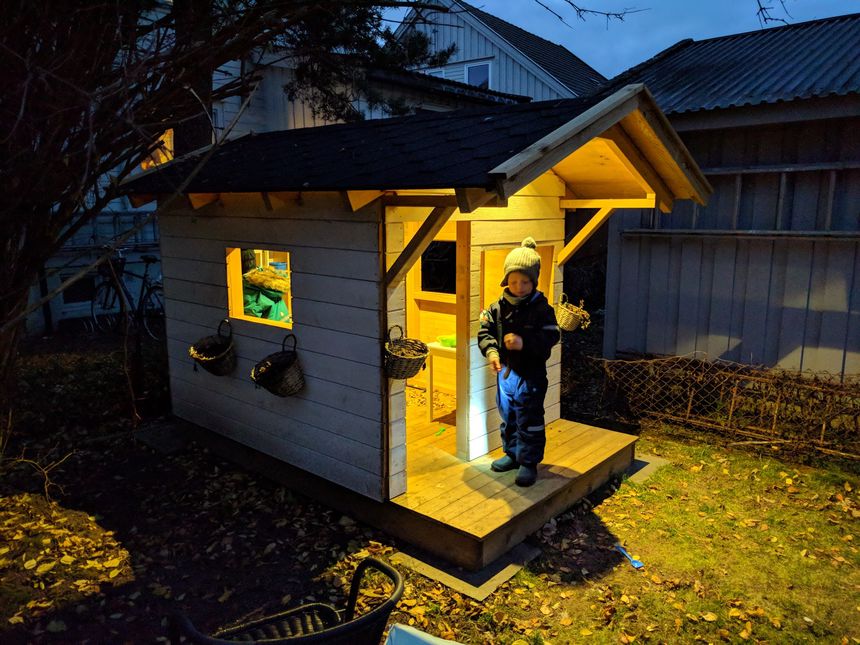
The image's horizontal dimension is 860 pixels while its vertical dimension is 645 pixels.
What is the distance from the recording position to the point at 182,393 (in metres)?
7.10

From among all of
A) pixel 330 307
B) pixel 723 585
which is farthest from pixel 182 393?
pixel 723 585

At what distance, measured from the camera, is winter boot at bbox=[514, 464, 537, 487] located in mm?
5280

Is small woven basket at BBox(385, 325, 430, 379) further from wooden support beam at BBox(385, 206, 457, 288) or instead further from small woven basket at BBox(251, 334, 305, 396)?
small woven basket at BBox(251, 334, 305, 396)

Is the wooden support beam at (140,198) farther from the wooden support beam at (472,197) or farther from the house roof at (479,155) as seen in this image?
the wooden support beam at (472,197)

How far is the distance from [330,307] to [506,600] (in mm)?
2579

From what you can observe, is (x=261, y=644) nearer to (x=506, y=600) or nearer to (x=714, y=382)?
(x=506, y=600)

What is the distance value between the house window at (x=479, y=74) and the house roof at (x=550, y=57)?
1123 millimetres

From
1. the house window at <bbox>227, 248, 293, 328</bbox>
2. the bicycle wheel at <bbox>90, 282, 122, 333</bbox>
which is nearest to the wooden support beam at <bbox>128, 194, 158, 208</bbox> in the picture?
the house window at <bbox>227, 248, 293, 328</bbox>

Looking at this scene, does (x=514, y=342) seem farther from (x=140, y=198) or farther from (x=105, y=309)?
(x=105, y=309)

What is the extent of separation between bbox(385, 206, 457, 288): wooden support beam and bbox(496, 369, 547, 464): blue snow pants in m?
1.24

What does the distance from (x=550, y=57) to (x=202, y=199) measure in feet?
61.5

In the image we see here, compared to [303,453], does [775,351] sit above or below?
above

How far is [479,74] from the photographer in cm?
2100

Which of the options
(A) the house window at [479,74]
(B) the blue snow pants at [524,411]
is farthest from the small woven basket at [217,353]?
(A) the house window at [479,74]
